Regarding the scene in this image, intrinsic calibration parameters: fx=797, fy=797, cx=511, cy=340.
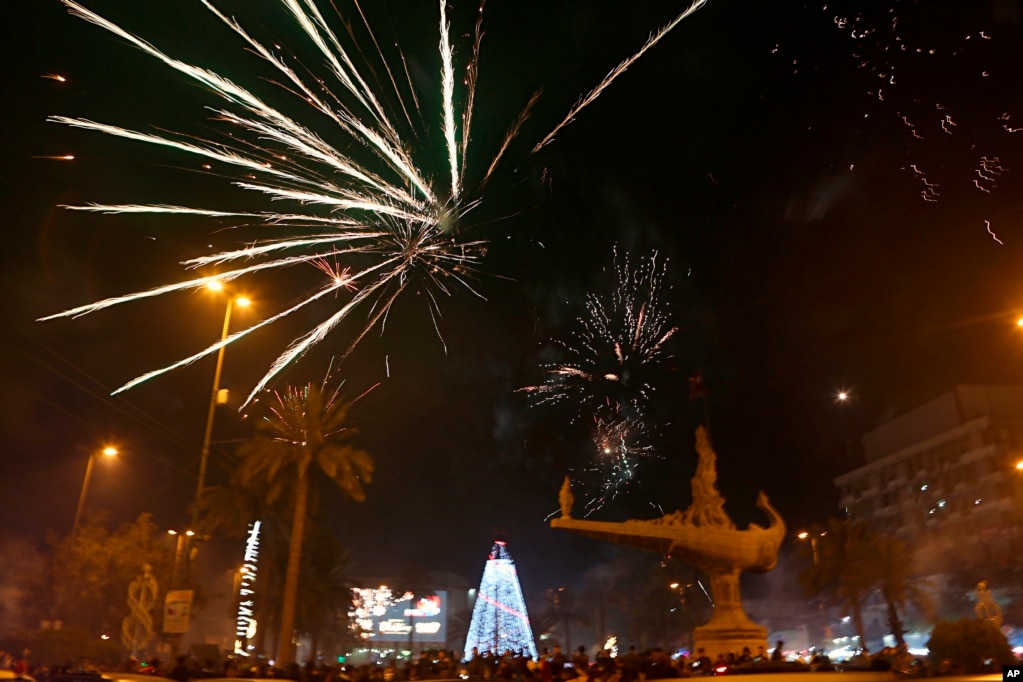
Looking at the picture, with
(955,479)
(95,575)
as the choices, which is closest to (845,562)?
(955,479)

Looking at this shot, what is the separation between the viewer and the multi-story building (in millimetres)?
68250

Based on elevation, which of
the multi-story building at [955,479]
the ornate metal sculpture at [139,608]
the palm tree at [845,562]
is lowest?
the ornate metal sculpture at [139,608]

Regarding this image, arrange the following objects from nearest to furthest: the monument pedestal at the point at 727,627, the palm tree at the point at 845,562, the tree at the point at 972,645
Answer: the tree at the point at 972,645 < the monument pedestal at the point at 727,627 < the palm tree at the point at 845,562

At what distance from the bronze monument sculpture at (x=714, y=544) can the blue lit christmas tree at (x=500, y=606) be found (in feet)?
187

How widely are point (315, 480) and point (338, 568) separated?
32.8 meters

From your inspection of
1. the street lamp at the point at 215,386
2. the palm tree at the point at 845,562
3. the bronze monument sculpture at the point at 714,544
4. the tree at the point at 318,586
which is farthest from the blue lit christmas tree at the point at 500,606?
the street lamp at the point at 215,386

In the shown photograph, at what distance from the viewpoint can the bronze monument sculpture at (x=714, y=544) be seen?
2833 centimetres

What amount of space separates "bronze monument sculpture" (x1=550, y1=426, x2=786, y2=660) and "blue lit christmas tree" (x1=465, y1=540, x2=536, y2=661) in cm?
5704

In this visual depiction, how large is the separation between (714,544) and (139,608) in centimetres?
3019

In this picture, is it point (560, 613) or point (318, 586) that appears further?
point (560, 613)

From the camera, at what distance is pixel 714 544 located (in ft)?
93.8

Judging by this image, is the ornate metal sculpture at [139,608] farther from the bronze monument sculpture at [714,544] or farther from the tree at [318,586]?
the bronze monument sculpture at [714,544]

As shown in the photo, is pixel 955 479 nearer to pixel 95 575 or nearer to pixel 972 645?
pixel 972 645

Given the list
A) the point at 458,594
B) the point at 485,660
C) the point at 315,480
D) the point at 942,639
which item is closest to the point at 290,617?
the point at 315,480
